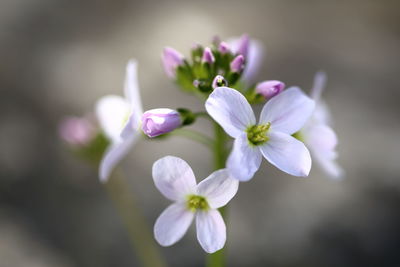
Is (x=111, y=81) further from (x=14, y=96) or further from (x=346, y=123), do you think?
(x=346, y=123)

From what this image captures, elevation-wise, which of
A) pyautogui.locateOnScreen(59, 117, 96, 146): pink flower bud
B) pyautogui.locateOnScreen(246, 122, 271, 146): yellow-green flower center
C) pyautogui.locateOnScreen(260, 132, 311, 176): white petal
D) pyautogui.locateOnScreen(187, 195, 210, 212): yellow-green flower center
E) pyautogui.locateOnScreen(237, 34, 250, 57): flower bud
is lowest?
pyautogui.locateOnScreen(59, 117, 96, 146): pink flower bud

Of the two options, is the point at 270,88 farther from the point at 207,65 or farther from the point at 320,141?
the point at 320,141

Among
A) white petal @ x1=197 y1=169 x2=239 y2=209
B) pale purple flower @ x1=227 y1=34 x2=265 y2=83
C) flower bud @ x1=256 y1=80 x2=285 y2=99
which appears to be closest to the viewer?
white petal @ x1=197 y1=169 x2=239 y2=209

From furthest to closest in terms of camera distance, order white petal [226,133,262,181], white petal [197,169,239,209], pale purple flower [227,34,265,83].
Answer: pale purple flower [227,34,265,83], white petal [197,169,239,209], white petal [226,133,262,181]

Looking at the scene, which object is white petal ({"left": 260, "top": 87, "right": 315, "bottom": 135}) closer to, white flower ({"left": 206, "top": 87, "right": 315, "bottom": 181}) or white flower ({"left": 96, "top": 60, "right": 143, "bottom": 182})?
white flower ({"left": 206, "top": 87, "right": 315, "bottom": 181})

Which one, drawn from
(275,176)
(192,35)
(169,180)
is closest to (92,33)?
(192,35)

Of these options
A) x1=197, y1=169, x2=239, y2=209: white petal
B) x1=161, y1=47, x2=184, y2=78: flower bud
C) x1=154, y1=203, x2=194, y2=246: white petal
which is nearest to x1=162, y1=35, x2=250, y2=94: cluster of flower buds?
x1=161, y1=47, x2=184, y2=78: flower bud
